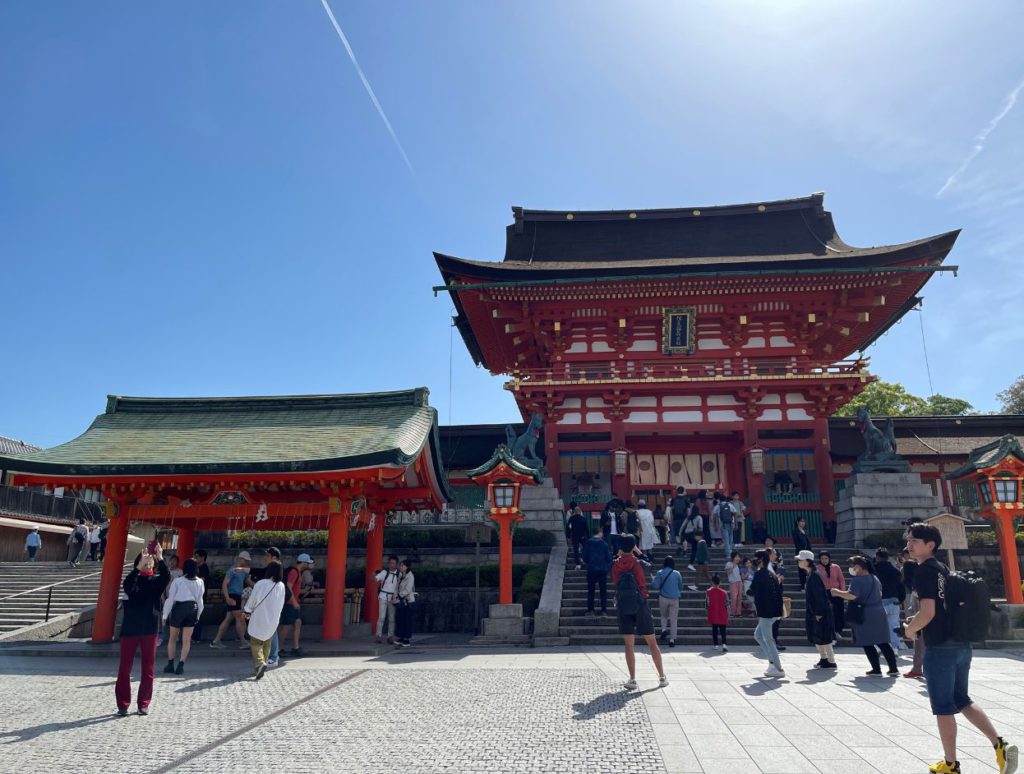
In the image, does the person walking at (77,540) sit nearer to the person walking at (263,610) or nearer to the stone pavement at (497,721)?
the stone pavement at (497,721)

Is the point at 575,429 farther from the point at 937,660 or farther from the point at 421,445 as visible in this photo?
the point at 937,660

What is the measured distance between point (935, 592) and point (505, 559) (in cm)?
1038

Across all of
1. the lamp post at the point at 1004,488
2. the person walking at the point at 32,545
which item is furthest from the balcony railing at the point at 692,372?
the person walking at the point at 32,545

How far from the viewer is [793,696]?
7707mm

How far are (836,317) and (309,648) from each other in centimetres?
1975

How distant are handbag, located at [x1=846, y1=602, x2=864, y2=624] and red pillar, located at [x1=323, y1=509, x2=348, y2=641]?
9180 mm

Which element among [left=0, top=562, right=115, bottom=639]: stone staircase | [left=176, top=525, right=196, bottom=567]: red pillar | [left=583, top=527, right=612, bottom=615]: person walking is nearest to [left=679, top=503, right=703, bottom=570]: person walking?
[left=583, top=527, right=612, bottom=615]: person walking

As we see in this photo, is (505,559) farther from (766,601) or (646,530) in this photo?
(766,601)

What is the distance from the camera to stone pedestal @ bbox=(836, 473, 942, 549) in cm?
1859

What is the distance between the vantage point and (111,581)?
→ 1420cm

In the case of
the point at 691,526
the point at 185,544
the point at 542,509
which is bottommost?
the point at 185,544

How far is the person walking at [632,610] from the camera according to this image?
321 inches

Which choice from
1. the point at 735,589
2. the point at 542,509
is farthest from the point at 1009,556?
the point at 542,509

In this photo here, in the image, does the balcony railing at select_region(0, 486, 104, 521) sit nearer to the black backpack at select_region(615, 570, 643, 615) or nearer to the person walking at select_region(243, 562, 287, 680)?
the person walking at select_region(243, 562, 287, 680)
